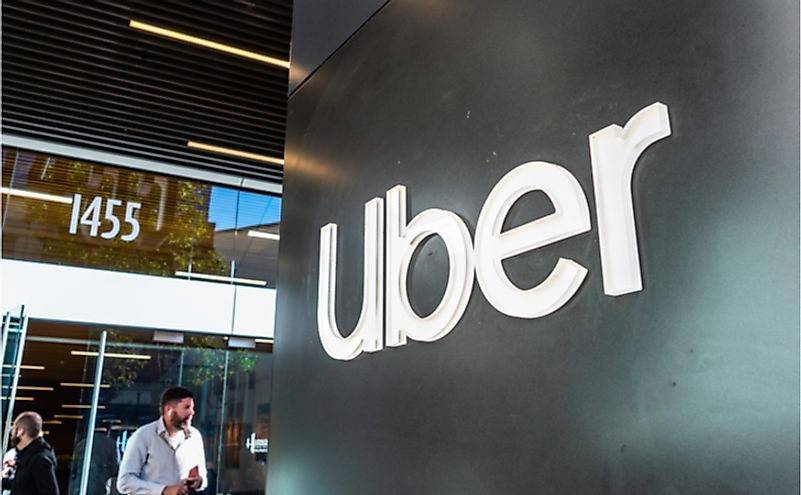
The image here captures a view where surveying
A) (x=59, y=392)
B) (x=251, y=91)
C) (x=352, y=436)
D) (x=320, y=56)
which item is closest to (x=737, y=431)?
(x=352, y=436)

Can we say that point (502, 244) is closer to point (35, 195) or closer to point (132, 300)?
point (132, 300)

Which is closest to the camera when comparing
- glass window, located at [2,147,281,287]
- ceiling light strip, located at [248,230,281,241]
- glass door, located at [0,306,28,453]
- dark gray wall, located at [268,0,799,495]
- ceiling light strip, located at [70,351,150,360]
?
dark gray wall, located at [268,0,799,495]

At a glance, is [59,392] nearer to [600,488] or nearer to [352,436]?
[352,436]

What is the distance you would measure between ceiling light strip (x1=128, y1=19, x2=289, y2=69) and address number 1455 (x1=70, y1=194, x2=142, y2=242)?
339cm

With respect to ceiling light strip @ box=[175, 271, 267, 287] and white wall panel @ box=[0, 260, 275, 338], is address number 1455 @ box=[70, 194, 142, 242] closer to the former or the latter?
white wall panel @ box=[0, 260, 275, 338]

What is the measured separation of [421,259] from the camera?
1573 mm

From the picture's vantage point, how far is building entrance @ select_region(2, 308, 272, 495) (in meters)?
6.39

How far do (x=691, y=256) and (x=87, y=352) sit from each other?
7.00 m

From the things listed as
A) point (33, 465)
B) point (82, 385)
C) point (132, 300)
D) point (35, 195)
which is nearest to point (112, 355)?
point (82, 385)

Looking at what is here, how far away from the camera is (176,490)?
13.1ft

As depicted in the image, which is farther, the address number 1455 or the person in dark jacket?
the address number 1455

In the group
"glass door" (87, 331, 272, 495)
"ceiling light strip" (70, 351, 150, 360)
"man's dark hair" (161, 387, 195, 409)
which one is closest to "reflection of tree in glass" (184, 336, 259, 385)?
"glass door" (87, 331, 272, 495)

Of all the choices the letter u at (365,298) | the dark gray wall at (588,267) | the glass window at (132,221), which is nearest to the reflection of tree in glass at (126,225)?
the glass window at (132,221)

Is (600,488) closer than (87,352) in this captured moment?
Yes
